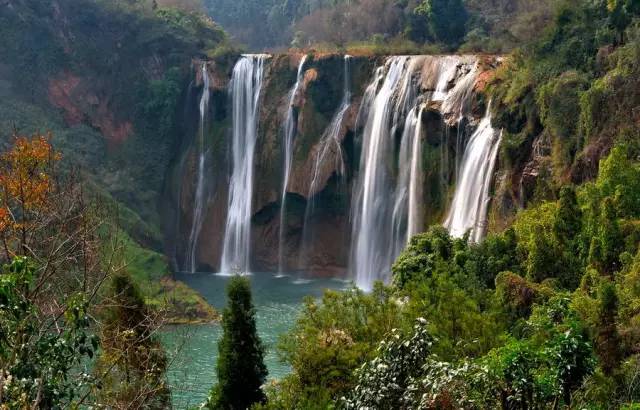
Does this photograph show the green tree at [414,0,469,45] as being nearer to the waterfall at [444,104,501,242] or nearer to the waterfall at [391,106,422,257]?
the waterfall at [391,106,422,257]

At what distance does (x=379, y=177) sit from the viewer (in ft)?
134

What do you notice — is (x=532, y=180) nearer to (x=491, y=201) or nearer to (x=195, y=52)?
(x=491, y=201)

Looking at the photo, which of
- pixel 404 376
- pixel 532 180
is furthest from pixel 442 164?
pixel 404 376

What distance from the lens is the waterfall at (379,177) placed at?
130 feet

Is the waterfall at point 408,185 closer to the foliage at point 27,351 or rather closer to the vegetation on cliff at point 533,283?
the vegetation on cliff at point 533,283

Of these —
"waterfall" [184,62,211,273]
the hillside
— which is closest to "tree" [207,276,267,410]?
"waterfall" [184,62,211,273]

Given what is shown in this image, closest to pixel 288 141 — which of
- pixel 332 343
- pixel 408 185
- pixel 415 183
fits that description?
pixel 408 185

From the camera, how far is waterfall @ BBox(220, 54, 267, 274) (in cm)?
4816

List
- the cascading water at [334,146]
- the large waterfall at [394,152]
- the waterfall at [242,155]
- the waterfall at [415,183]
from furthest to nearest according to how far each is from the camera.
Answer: the waterfall at [242,155] → the cascading water at [334,146] → the waterfall at [415,183] → the large waterfall at [394,152]

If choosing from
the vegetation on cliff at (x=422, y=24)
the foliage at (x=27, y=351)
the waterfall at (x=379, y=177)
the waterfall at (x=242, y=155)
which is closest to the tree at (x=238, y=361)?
the foliage at (x=27, y=351)

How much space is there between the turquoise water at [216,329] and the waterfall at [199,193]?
245 cm

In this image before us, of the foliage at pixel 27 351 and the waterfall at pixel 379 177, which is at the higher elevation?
the waterfall at pixel 379 177

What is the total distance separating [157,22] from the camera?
56156 mm

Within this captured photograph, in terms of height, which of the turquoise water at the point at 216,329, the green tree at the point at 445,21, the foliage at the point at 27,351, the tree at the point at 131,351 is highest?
the green tree at the point at 445,21
